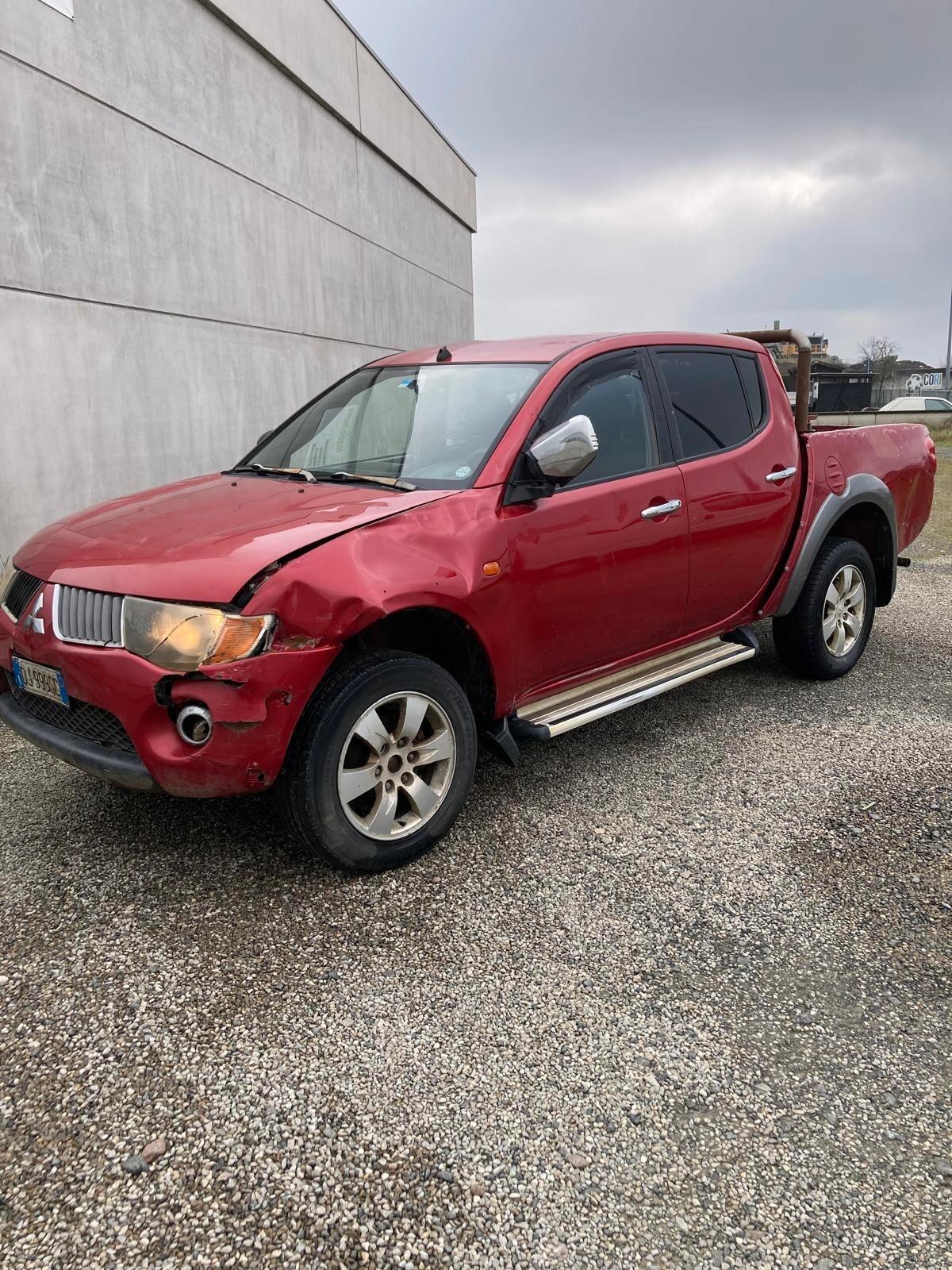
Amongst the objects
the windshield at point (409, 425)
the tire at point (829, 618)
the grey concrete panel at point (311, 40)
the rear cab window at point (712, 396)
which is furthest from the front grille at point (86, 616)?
the grey concrete panel at point (311, 40)

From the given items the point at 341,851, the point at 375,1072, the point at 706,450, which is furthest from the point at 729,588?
the point at 375,1072

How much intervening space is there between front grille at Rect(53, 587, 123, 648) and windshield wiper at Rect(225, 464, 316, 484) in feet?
3.33

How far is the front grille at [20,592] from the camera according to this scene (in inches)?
119

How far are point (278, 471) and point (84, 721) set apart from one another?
139 cm

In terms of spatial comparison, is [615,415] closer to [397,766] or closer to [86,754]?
[397,766]

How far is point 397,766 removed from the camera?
2961 mm

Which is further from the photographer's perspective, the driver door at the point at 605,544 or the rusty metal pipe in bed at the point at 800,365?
the rusty metal pipe in bed at the point at 800,365

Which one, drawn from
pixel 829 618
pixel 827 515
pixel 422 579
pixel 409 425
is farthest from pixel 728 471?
pixel 422 579

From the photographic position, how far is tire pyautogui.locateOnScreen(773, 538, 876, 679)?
472cm

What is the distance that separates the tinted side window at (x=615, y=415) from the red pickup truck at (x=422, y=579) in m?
0.01

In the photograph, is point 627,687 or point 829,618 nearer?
point 627,687

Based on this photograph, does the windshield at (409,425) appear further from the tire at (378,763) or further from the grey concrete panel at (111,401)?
the grey concrete panel at (111,401)

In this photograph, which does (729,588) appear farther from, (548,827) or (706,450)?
(548,827)

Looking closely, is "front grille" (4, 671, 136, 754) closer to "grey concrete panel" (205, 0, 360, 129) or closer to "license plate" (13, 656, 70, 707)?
"license plate" (13, 656, 70, 707)
